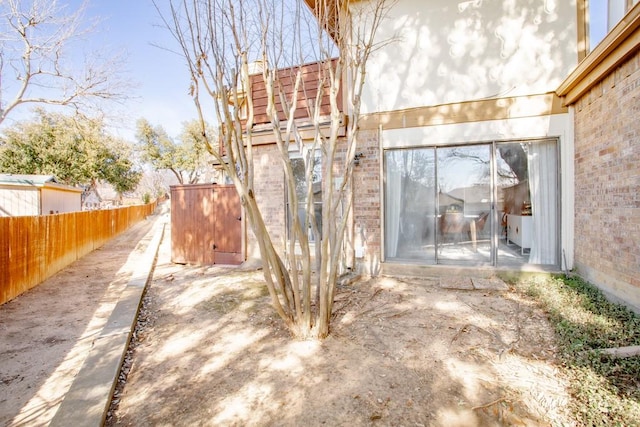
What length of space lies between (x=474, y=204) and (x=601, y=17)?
126 inches

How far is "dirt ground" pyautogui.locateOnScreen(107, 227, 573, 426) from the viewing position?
216 centimetres

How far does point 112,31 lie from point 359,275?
10637 mm

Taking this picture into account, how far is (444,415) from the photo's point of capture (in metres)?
2.12

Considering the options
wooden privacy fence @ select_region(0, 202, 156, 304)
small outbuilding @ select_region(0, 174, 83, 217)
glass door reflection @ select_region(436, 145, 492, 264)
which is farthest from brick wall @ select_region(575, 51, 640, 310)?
small outbuilding @ select_region(0, 174, 83, 217)

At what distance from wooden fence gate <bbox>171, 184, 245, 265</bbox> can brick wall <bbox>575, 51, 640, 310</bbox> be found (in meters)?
6.02

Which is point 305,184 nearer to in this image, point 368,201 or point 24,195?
point 368,201

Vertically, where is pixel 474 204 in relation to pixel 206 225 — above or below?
above

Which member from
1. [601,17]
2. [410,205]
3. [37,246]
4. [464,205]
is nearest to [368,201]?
[410,205]

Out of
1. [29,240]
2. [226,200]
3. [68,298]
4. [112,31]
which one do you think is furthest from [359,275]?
[112,31]

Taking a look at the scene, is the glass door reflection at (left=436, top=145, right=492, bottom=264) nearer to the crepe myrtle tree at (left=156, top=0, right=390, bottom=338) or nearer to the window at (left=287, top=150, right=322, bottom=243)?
the window at (left=287, top=150, right=322, bottom=243)

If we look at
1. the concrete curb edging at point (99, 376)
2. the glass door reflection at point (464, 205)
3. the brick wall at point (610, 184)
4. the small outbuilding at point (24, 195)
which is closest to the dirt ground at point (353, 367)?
the concrete curb edging at point (99, 376)

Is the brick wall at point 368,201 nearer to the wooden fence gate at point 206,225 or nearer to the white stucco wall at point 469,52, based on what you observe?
the white stucco wall at point 469,52

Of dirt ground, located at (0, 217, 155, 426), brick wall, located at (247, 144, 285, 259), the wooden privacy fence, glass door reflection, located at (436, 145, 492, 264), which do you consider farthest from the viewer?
brick wall, located at (247, 144, 285, 259)

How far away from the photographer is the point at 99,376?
259 cm
